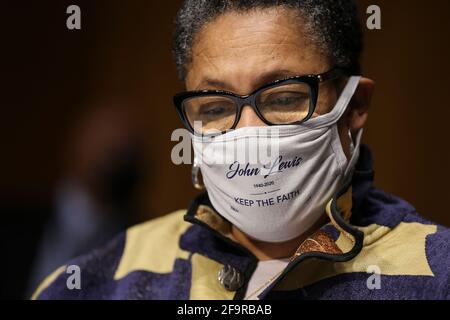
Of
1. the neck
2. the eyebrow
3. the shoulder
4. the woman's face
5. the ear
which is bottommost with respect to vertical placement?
the shoulder

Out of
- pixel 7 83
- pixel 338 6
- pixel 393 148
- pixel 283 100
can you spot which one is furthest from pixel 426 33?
pixel 7 83

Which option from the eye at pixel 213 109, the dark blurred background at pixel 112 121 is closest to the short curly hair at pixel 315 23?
the eye at pixel 213 109

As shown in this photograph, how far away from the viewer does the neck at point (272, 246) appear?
1.35 meters

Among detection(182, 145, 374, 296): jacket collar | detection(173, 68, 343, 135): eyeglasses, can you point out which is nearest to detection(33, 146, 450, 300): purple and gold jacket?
detection(182, 145, 374, 296): jacket collar

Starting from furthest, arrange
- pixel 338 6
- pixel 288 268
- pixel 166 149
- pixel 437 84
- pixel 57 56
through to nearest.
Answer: pixel 57 56 < pixel 166 149 < pixel 437 84 < pixel 338 6 < pixel 288 268

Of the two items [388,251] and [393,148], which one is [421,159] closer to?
[393,148]

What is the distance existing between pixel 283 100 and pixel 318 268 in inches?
13.7

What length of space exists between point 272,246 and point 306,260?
156mm

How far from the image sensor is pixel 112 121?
111 inches

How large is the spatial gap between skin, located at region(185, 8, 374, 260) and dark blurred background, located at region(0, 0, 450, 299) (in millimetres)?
794

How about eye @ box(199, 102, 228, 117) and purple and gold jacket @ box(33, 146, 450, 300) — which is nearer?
purple and gold jacket @ box(33, 146, 450, 300)

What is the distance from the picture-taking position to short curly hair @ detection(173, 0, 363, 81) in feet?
4.25

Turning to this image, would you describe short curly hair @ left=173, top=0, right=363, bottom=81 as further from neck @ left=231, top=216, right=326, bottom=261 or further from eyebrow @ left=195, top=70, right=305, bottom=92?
neck @ left=231, top=216, right=326, bottom=261

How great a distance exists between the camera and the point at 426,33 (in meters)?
2.46
